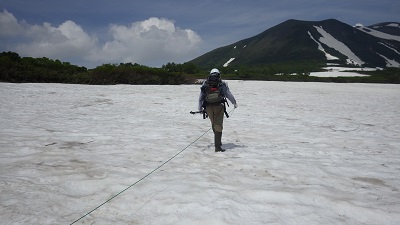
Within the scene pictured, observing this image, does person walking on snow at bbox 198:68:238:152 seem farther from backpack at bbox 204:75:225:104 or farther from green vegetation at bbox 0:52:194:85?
green vegetation at bbox 0:52:194:85

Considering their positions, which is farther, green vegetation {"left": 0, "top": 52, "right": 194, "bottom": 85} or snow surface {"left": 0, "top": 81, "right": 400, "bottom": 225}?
green vegetation {"left": 0, "top": 52, "right": 194, "bottom": 85}

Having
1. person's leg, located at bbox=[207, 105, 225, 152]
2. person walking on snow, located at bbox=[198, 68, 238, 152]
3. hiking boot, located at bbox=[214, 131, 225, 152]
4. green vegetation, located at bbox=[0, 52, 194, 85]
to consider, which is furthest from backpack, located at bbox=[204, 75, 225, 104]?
green vegetation, located at bbox=[0, 52, 194, 85]

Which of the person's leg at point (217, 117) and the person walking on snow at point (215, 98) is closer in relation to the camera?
the person walking on snow at point (215, 98)

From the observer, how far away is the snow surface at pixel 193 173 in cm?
427

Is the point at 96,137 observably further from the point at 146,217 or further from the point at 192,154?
the point at 146,217

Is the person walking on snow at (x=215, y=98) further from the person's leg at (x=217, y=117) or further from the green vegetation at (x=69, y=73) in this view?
the green vegetation at (x=69, y=73)

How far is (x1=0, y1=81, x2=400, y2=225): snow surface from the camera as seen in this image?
427 cm

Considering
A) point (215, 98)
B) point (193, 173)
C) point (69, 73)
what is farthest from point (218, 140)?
point (69, 73)

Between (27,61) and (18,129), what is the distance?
3193cm

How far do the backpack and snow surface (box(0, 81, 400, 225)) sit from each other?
1.65 metres

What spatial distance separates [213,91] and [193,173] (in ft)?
9.41

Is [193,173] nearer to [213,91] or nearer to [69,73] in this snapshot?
[213,91]

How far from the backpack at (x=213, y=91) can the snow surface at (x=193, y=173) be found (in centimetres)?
165

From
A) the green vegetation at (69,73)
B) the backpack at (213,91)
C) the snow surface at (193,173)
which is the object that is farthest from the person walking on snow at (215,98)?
the green vegetation at (69,73)
